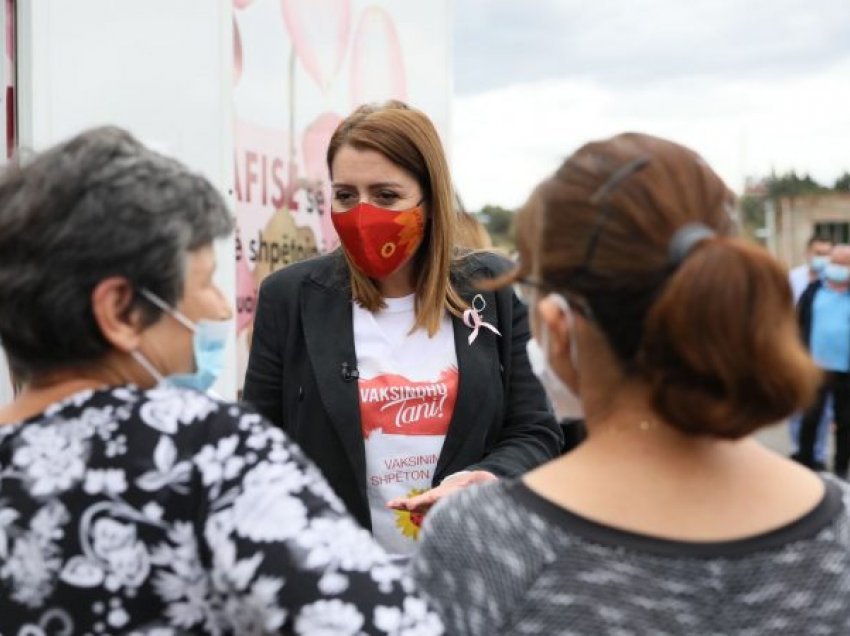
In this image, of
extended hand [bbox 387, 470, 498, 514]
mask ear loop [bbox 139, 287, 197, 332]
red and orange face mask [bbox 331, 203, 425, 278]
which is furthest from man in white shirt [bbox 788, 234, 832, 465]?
mask ear loop [bbox 139, 287, 197, 332]

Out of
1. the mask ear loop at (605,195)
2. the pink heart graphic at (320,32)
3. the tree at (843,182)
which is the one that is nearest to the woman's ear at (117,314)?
the mask ear loop at (605,195)

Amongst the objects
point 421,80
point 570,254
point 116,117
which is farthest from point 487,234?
point 570,254

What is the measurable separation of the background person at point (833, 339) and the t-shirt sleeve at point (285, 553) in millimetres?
6582

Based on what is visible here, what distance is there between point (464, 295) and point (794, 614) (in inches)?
53.3

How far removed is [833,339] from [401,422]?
573 cm

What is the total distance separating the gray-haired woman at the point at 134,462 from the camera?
4.04 feet

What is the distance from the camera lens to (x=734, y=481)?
1.28m

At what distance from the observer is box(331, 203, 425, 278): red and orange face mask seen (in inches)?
95.9

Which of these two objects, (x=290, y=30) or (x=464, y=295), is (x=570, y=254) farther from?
(x=290, y=30)

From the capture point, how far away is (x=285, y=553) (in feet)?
4.01

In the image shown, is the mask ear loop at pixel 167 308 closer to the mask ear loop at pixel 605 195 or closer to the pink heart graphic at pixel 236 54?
the mask ear loop at pixel 605 195

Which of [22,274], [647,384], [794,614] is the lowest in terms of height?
[794,614]

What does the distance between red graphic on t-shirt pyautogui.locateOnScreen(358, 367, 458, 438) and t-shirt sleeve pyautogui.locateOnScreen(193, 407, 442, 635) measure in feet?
3.53

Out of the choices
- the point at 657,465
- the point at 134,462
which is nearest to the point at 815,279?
the point at 657,465
